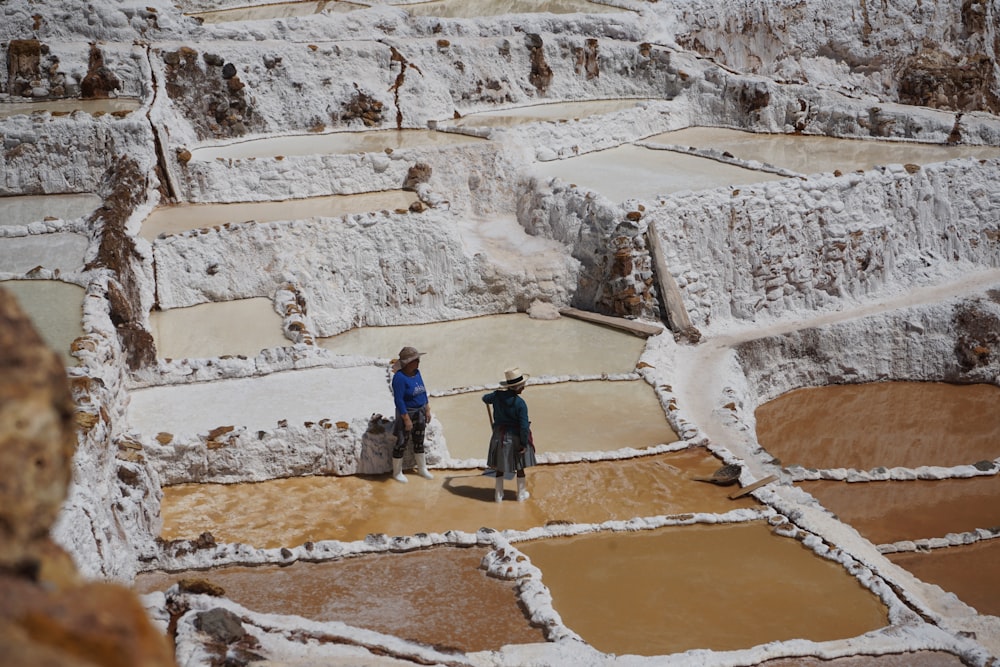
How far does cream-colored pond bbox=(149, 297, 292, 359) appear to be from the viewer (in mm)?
11406

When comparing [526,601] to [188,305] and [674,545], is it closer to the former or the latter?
[674,545]

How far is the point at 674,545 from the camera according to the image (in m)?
8.10

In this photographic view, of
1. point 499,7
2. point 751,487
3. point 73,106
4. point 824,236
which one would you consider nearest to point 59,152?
point 73,106

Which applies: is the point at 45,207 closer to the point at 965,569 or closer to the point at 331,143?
the point at 331,143

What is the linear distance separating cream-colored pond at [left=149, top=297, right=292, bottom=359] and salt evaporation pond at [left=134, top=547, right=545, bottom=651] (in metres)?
4.12

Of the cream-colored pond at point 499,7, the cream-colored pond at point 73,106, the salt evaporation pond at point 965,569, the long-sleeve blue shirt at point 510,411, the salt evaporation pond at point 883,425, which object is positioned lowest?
the salt evaporation pond at point 883,425

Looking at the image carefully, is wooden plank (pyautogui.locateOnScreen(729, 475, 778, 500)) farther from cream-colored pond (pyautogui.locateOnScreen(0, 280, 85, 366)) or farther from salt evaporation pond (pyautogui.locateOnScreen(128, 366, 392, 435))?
cream-colored pond (pyautogui.locateOnScreen(0, 280, 85, 366))

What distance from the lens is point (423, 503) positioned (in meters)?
8.76

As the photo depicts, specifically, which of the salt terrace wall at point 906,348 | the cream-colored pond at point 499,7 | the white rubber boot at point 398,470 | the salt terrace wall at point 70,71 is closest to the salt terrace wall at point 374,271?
the salt terrace wall at point 906,348

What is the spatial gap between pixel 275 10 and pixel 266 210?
7.18m

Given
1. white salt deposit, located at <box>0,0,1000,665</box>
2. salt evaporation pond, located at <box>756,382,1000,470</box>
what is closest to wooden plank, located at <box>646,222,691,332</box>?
white salt deposit, located at <box>0,0,1000,665</box>

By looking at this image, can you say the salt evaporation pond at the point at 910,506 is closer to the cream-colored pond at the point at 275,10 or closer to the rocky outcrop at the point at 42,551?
the rocky outcrop at the point at 42,551

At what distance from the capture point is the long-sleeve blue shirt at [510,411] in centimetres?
840

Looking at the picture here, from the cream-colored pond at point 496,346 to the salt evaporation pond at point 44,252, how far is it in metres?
3.23
